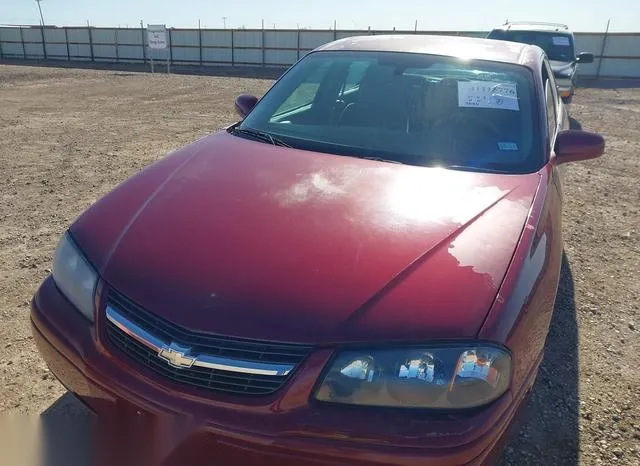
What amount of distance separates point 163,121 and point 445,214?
28.2 feet

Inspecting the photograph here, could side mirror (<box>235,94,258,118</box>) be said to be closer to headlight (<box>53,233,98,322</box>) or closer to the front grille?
headlight (<box>53,233,98,322</box>)

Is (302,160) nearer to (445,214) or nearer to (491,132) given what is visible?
(445,214)

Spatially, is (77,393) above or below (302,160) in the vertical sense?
below

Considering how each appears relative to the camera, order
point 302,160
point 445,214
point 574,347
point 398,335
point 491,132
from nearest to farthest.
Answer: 1. point 398,335
2. point 445,214
3. point 302,160
4. point 491,132
5. point 574,347

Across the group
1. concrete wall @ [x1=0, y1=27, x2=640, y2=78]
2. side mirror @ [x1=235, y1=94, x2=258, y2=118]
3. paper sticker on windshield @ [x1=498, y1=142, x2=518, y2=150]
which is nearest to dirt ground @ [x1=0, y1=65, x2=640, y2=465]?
paper sticker on windshield @ [x1=498, y1=142, x2=518, y2=150]

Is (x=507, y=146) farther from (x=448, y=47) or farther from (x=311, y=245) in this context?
(x=311, y=245)

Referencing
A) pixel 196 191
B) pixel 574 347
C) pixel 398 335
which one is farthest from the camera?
pixel 574 347

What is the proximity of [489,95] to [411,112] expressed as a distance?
1.35 feet

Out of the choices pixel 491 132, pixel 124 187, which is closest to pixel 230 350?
pixel 124 187

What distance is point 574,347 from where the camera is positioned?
2.98 meters

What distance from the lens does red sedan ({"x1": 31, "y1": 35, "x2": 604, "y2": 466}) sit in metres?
1.44

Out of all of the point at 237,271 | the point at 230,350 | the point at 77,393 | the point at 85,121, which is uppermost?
the point at 237,271

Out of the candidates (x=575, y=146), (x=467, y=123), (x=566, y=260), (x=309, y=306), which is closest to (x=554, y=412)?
(x=575, y=146)

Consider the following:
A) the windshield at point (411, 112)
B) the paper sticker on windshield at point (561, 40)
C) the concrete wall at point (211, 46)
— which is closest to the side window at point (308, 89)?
the windshield at point (411, 112)
